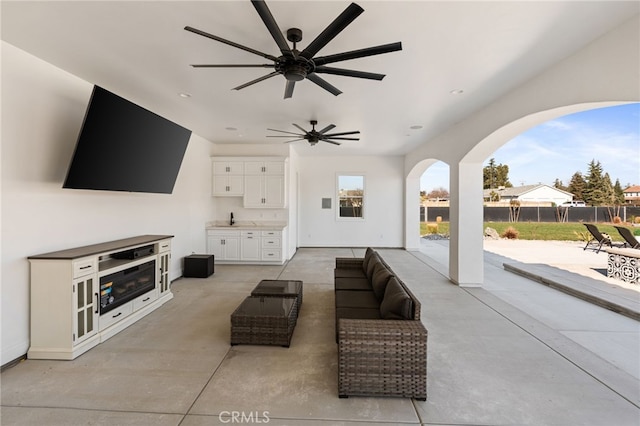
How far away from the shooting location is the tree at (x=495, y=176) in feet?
61.4

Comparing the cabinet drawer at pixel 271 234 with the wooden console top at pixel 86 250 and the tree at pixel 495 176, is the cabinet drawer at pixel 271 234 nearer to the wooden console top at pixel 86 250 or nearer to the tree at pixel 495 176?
the wooden console top at pixel 86 250


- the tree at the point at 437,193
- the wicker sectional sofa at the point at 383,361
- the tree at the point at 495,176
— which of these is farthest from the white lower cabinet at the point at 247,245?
the tree at the point at 495,176

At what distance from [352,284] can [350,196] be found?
217 inches

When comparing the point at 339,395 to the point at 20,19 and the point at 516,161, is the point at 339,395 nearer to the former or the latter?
the point at 20,19

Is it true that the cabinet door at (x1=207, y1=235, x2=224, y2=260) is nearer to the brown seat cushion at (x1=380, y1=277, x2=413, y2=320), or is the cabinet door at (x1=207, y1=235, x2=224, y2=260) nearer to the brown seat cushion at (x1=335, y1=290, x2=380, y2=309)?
the brown seat cushion at (x1=335, y1=290, x2=380, y2=309)

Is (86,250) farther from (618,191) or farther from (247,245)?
(618,191)

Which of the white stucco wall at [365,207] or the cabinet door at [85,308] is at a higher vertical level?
the white stucco wall at [365,207]

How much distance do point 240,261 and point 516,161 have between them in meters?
18.1

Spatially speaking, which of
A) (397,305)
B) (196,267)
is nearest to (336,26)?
(397,305)

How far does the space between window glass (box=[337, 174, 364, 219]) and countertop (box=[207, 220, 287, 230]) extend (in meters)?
2.63

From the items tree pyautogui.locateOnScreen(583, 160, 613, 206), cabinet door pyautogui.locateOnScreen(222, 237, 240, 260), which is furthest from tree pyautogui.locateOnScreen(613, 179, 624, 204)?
cabinet door pyautogui.locateOnScreen(222, 237, 240, 260)

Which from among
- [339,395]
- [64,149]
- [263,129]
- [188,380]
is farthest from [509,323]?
[64,149]

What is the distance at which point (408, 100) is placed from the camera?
3896 millimetres

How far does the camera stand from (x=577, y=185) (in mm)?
15398
